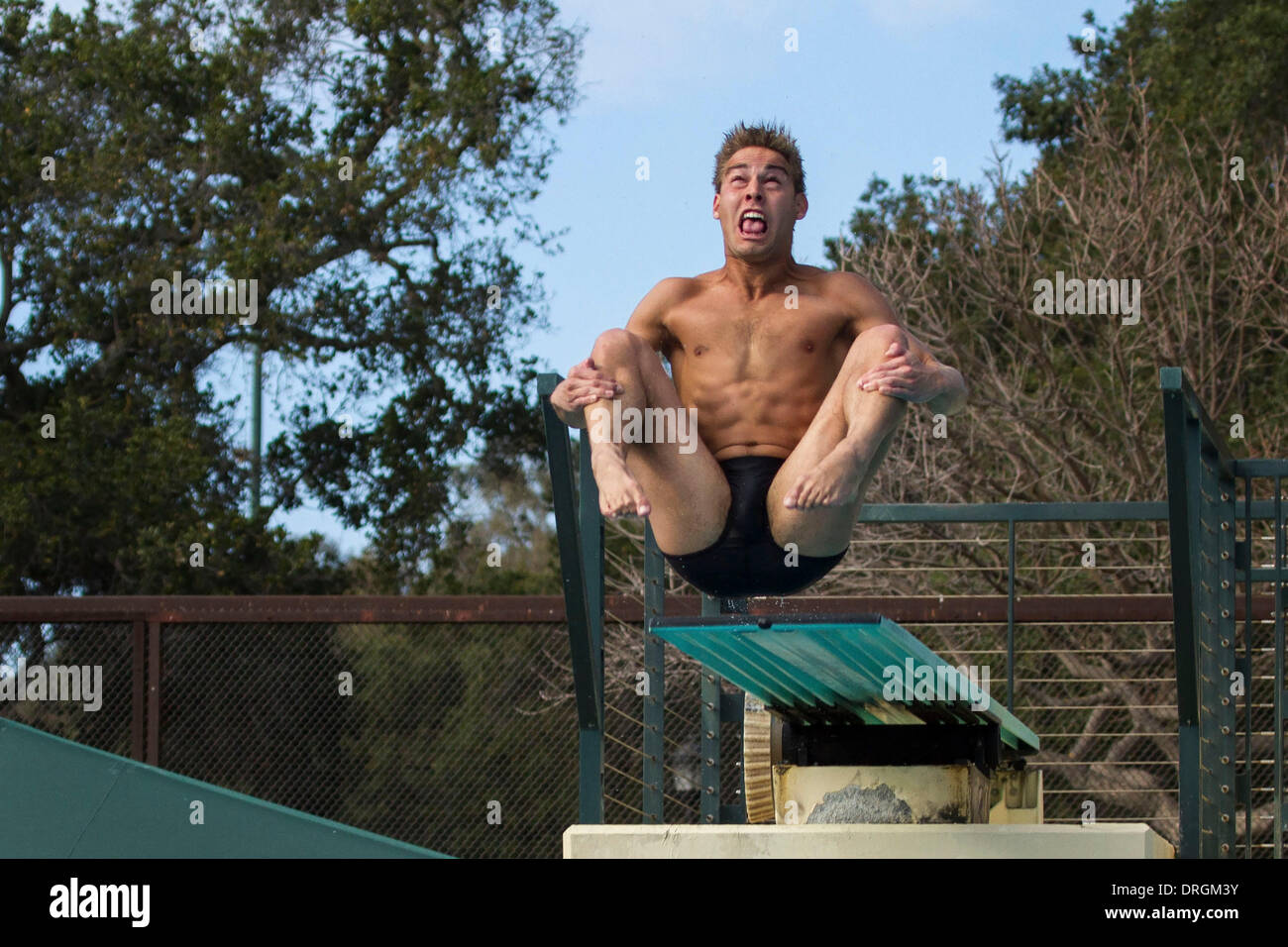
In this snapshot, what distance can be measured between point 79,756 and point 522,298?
857 cm

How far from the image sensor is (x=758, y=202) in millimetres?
3574

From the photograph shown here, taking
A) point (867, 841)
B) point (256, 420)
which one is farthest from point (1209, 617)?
point (256, 420)

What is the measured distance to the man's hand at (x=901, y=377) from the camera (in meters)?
3.15

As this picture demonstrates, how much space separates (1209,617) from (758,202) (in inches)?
57.9

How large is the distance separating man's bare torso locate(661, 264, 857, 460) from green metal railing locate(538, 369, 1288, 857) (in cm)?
38

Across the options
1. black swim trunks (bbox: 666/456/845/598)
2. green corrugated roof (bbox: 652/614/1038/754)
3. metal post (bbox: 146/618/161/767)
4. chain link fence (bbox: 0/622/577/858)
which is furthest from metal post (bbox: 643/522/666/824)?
chain link fence (bbox: 0/622/577/858)

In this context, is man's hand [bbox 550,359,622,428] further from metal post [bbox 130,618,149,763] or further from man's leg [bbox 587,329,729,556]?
metal post [bbox 130,618,149,763]

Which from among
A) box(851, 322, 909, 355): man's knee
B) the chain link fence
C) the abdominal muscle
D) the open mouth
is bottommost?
the chain link fence

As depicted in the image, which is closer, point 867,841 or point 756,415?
point 867,841

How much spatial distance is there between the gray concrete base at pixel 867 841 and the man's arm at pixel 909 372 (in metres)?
0.87

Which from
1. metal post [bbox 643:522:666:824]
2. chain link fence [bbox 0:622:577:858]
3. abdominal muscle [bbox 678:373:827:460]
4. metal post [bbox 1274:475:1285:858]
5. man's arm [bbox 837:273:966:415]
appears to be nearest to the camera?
man's arm [bbox 837:273:966:415]

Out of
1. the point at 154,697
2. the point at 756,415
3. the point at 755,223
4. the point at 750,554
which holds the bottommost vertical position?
the point at 154,697

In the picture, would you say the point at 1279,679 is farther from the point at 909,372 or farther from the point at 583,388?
the point at 583,388

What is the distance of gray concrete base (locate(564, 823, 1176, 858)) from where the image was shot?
2.84 meters
